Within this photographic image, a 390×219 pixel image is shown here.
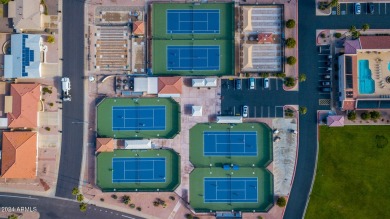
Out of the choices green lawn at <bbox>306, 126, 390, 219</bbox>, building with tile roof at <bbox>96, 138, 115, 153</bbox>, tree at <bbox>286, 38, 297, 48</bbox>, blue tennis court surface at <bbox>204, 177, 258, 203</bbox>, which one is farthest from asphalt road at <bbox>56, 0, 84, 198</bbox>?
green lawn at <bbox>306, 126, 390, 219</bbox>

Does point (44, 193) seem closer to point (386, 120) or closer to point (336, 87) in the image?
point (336, 87)

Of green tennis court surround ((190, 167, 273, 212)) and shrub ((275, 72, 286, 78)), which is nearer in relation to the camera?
green tennis court surround ((190, 167, 273, 212))

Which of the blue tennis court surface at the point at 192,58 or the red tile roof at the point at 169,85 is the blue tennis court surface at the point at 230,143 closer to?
the red tile roof at the point at 169,85

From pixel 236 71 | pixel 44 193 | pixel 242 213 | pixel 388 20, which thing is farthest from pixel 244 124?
pixel 44 193

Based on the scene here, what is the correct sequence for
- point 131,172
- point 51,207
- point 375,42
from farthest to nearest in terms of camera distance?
point 131,172
point 51,207
point 375,42

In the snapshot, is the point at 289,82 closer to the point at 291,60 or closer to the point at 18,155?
the point at 291,60

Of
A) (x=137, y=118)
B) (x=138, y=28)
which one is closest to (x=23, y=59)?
(x=138, y=28)

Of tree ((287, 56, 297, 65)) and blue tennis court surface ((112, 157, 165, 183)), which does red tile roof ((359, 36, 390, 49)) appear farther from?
blue tennis court surface ((112, 157, 165, 183))
